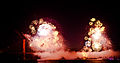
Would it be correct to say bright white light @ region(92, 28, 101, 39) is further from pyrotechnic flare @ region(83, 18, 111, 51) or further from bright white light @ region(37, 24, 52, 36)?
bright white light @ region(37, 24, 52, 36)

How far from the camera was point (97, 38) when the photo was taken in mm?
17406

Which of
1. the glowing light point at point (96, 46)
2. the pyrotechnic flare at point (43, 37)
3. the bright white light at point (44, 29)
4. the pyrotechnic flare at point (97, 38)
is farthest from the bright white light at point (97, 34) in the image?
the bright white light at point (44, 29)

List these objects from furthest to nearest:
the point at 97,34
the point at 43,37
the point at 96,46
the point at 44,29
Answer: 1. the point at 97,34
2. the point at 44,29
3. the point at 43,37
4. the point at 96,46

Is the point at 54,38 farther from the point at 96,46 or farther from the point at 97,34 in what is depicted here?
the point at 97,34

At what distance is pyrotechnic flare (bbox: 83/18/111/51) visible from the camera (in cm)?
1709

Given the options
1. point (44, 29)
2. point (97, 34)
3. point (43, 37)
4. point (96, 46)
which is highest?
point (44, 29)

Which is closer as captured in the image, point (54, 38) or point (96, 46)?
point (96, 46)

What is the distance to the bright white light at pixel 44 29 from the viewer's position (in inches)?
674

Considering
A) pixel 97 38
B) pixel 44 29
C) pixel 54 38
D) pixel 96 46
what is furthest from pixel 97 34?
pixel 44 29

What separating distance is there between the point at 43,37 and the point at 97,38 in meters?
5.50

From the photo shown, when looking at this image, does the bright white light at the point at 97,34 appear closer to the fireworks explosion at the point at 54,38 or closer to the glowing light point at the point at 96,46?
the fireworks explosion at the point at 54,38

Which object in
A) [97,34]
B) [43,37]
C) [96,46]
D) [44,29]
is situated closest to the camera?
[96,46]

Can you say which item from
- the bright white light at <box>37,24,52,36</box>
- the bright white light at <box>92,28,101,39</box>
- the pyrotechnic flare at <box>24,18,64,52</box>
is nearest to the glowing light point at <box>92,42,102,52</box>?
the bright white light at <box>92,28,101,39</box>

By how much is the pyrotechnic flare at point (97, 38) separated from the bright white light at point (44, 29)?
4.01 m
